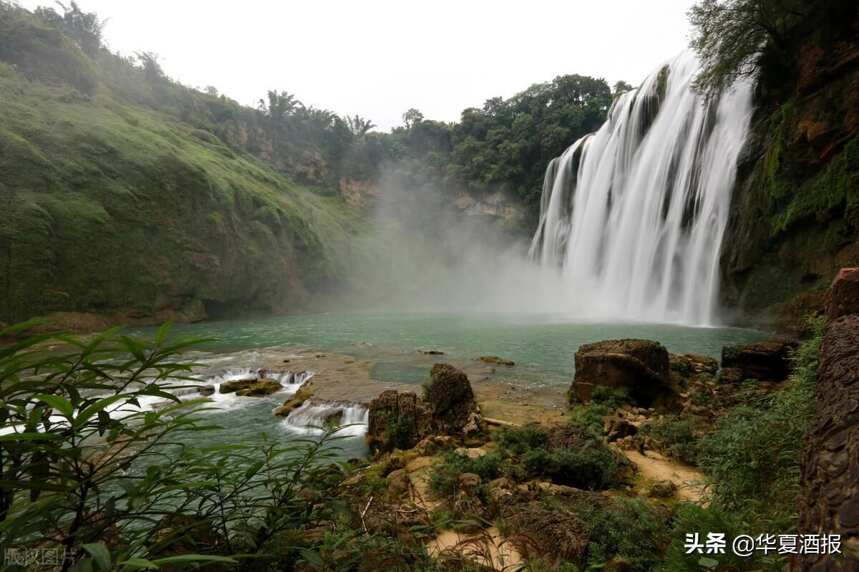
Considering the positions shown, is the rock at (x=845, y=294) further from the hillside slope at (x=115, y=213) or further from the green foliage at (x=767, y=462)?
the hillside slope at (x=115, y=213)

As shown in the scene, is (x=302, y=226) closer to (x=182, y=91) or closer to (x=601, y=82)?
(x=182, y=91)

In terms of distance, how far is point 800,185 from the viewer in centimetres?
1298

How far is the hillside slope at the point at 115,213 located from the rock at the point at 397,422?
1874 centimetres

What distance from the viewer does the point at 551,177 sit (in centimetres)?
3362

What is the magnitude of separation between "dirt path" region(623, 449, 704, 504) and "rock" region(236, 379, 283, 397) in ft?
24.1

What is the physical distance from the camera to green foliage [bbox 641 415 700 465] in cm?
468

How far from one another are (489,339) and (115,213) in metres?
20.1

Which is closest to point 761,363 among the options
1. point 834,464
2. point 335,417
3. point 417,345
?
point 834,464

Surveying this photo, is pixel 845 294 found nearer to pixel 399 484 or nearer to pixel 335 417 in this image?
pixel 399 484

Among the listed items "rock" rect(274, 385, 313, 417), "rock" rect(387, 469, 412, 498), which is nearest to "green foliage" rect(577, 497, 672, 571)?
"rock" rect(387, 469, 412, 498)

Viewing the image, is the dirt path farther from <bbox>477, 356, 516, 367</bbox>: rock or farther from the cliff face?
the cliff face

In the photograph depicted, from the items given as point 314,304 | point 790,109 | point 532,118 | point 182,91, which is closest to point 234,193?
point 314,304

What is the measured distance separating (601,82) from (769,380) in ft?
132

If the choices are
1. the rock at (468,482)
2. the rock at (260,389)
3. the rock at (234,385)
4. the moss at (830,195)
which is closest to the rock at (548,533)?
the rock at (468,482)
